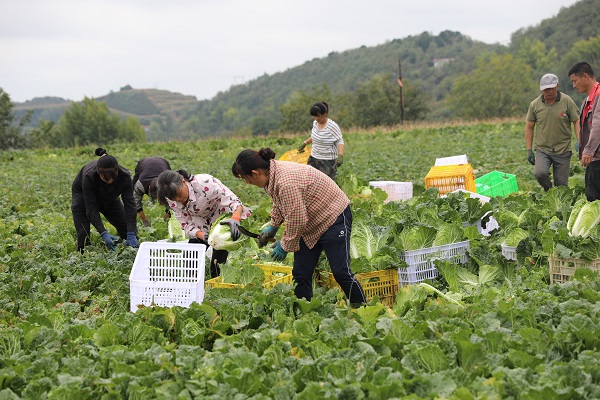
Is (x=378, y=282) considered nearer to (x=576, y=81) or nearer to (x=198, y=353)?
(x=198, y=353)

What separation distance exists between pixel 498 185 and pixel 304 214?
517 cm

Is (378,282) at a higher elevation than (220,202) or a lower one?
lower

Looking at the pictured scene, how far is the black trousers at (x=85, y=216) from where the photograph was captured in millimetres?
6992

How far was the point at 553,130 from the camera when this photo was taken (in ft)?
26.4

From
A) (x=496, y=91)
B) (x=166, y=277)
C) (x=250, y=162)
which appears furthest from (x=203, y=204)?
(x=496, y=91)

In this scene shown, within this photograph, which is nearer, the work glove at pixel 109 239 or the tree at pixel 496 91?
the work glove at pixel 109 239

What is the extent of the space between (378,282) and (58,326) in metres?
2.51

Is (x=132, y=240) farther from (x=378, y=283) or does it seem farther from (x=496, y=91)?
(x=496, y=91)

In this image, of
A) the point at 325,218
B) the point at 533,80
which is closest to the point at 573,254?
the point at 325,218

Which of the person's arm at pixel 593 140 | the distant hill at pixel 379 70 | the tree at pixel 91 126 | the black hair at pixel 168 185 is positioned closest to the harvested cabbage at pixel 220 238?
the black hair at pixel 168 185

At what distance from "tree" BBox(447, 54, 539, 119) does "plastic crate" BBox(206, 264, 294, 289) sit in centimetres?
5968

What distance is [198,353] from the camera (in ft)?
12.2

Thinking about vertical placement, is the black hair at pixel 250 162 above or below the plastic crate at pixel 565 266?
above

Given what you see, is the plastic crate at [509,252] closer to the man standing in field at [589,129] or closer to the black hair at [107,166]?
the man standing in field at [589,129]
